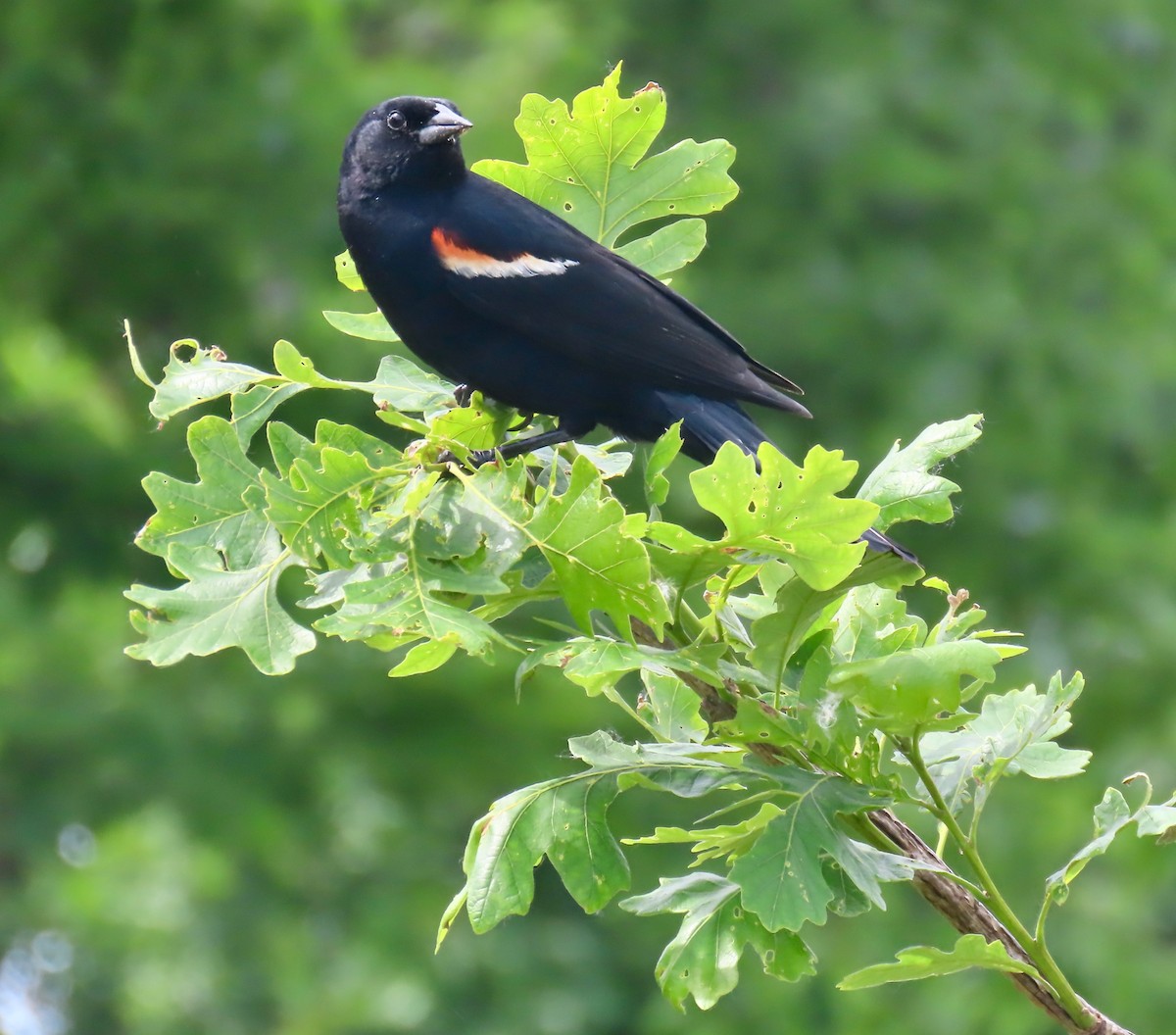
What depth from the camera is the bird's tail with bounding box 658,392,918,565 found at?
7.44 feet

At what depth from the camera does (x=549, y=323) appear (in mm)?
2424

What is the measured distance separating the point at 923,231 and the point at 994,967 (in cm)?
760

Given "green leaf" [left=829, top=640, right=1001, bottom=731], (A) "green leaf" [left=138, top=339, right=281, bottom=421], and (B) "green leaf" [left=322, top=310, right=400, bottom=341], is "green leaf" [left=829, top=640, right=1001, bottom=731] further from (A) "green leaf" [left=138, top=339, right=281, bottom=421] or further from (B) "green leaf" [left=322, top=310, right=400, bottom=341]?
(B) "green leaf" [left=322, top=310, right=400, bottom=341]

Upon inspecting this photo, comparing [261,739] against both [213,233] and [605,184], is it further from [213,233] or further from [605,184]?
[605,184]

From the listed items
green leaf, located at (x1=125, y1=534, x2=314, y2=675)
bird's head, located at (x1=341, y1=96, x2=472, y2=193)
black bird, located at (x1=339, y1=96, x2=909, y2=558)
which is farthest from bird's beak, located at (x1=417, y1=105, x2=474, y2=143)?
green leaf, located at (x1=125, y1=534, x2=314, y2=675)

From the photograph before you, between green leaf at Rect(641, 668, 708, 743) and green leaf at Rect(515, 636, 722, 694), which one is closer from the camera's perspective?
green leaf at Rect(515, 636, 722, 694)

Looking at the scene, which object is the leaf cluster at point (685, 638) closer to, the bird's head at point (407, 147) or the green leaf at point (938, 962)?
the green leaf at point (938, 962)

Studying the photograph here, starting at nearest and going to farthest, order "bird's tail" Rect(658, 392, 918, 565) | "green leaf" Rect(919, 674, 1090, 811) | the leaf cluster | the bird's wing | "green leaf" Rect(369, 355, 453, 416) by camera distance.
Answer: the leaf cluster, "green leaf" Rect(919, 674, 1090, 811), "green leaf" Rect(369, 355, 453, 416), "bird's tail" Rect(658, 392, 918, 565), the bird's wing

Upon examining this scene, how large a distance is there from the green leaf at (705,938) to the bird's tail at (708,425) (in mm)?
849

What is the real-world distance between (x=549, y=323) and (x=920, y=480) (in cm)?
98

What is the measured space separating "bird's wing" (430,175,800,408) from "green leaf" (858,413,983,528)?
765 millimetres

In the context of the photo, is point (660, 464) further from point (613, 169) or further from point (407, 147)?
point (407, 147)

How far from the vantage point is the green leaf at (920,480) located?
155 cm

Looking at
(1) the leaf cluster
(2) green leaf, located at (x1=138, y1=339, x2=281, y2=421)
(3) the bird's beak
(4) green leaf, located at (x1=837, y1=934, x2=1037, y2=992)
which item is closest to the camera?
(4) green leaf, located at (x1=837, y1=934, x2=1037, y2=992)
